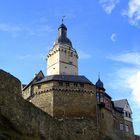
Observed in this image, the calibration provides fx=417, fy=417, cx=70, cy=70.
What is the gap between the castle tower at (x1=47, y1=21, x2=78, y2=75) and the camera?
72.2 metres

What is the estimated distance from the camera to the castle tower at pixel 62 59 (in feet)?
237

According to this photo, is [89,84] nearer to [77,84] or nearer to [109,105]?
[77,84]

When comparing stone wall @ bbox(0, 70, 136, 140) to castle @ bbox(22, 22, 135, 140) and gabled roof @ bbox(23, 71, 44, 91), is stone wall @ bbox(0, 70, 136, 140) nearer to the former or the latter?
castle @ bbox(22, 22, 135, 140)

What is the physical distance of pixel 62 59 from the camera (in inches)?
2854

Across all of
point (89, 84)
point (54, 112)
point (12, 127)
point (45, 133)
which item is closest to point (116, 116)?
point (89, 84)

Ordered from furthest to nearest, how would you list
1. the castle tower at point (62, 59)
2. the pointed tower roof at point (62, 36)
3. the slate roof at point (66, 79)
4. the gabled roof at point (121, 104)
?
the gabled roof at point (121, 104) → the pointed tower roof at point (62, 36) → the castle tower at point (62, 59) → the slate roof at point (66, 79)

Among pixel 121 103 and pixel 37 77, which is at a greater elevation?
pixel 37 77

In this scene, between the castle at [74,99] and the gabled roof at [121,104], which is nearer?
the castle at [74,99]

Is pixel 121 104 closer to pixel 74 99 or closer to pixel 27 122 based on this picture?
pixel 74 99

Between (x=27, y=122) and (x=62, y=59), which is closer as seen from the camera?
(x=27, y=122)

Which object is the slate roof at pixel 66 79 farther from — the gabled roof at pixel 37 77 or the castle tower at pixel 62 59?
the castle tower at pixel 62 59

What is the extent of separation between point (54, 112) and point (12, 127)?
58.4 feet

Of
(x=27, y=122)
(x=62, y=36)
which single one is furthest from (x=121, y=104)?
(x=27, y=122)

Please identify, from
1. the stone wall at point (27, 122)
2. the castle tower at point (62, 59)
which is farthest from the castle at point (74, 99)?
the castle tower at point (62, 59)
